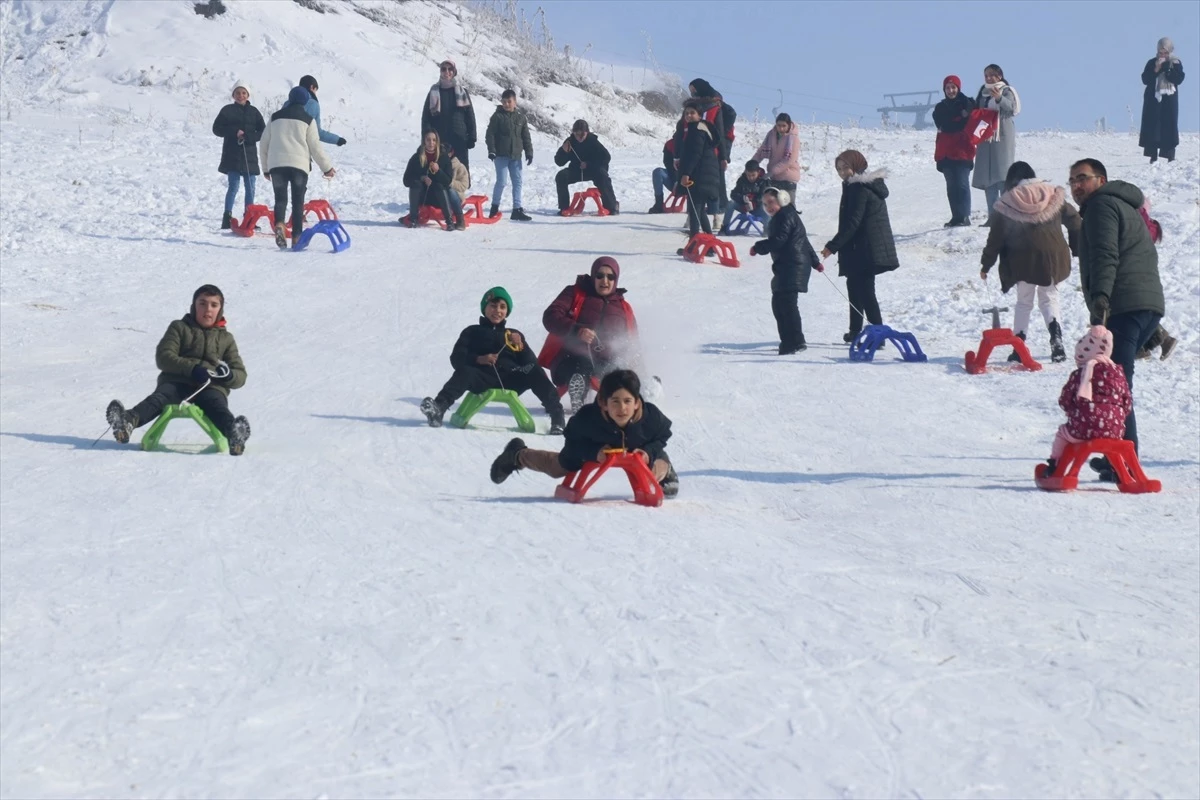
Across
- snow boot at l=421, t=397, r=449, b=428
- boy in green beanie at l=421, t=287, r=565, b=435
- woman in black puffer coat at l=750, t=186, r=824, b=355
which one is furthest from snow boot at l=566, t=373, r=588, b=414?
woman in black puffer coat at l=750, t=186, r=824, b=355

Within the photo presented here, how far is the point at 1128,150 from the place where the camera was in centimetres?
2678

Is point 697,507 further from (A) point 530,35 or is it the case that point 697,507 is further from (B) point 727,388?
(A) point 530,35

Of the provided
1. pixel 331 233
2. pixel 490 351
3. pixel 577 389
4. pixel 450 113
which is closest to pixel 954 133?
pixel 450 113

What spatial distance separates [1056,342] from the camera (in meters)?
11.7

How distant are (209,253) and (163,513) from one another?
10.7 meters

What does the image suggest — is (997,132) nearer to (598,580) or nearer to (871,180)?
(871,180)

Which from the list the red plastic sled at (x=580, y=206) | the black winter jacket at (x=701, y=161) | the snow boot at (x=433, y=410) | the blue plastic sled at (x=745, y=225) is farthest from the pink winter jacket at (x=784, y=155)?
the snow boot at (x=433, y=410)

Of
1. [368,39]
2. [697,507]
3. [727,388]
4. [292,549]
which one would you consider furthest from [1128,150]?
[292,549]

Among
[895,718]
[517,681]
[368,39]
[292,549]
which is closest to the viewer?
[895,718]

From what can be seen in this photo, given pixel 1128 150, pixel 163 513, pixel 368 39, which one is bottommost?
pixel 163 513

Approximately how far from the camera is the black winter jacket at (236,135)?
57.9ft

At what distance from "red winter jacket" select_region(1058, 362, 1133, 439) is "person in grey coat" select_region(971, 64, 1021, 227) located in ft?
31.3

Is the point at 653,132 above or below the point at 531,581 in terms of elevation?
above

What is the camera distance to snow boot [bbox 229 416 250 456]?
28.3 feet
